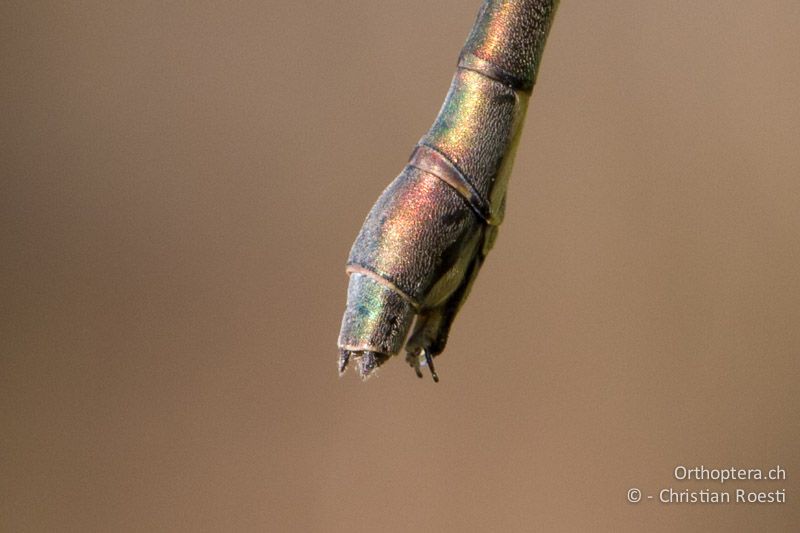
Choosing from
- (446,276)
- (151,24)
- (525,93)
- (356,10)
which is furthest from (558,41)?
(446,276)

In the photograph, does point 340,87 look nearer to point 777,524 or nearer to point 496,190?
point 496,190

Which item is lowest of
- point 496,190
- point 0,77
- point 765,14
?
point 496,190

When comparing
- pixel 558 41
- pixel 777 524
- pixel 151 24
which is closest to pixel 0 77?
pixel 151 24

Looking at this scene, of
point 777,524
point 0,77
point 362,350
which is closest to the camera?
point 362,350

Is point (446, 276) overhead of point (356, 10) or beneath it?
beneath

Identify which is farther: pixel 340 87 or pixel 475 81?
pixel 340 87

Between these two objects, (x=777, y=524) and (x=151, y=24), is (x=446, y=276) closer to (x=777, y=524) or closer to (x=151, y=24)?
(x=151, y=24)

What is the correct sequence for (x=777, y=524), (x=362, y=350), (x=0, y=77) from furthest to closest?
(x=777, y=524) → (x=0, y=77) → (x=362, y=350)
